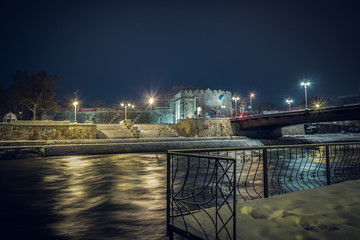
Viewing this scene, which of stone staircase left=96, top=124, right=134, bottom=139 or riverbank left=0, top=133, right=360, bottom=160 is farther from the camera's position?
stone staircase left=96, top=124, right=134, bottom=139

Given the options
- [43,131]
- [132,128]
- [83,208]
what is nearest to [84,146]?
[43,131]

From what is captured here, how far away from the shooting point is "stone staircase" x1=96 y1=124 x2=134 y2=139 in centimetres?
3060

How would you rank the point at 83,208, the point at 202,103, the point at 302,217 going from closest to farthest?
the point at 302,217 → the point at 83,208 → the point at 202,103

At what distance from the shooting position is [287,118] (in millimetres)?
32219

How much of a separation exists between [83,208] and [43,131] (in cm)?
2374

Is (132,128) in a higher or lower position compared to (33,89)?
lower

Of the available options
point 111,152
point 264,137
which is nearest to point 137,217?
point 111,152

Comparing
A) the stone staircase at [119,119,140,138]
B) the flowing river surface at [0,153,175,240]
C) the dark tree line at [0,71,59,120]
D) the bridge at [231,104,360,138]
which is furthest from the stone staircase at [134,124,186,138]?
the flowing river surface at [0,153,175,240]

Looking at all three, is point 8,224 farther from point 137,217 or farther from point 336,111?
point 336,111

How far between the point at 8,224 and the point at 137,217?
2717 mm

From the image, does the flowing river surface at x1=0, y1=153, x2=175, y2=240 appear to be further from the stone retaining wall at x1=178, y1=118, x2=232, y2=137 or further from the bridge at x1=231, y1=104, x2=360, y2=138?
the stone retaining wall at x1=178, y1=118, x2=232, y2=137

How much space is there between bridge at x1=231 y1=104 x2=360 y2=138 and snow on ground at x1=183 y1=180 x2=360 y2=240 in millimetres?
24784

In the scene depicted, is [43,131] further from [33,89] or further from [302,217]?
[302,217]

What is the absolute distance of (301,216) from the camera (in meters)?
4.17
